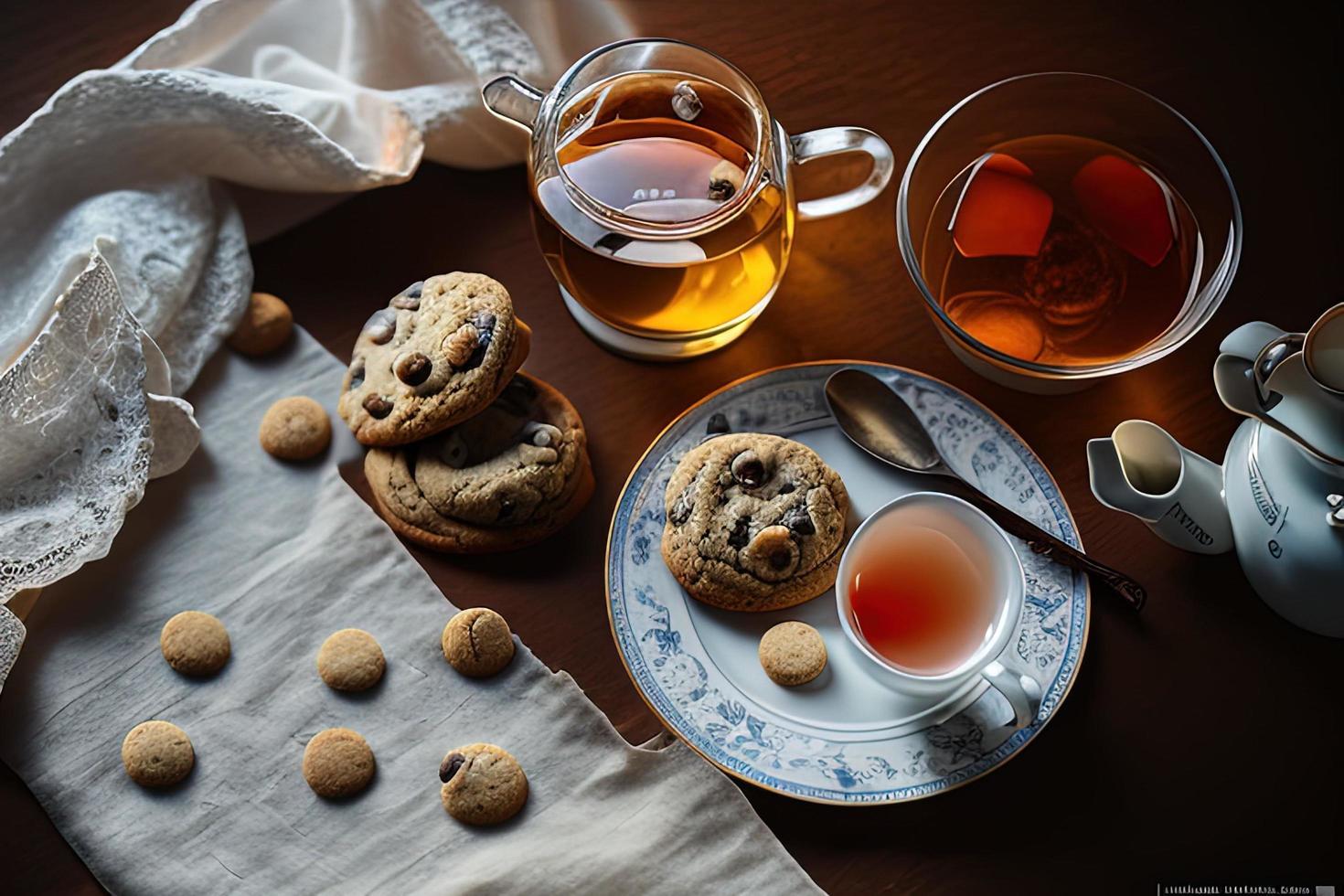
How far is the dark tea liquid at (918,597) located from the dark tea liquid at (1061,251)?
252mm

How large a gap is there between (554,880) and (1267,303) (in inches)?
38.6

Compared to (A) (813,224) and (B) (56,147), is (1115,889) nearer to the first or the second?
(A) (813,224)

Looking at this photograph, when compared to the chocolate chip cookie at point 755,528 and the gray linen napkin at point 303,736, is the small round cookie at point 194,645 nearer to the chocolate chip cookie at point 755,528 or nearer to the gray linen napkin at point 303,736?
the gray linen napkin at point 303,736

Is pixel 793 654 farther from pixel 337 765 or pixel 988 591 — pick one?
pixel 337 765

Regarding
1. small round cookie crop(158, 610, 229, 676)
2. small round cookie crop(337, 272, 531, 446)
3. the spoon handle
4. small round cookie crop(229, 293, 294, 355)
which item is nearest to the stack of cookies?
small round cookie crop(337, 272, 531, 446)

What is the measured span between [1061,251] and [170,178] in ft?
3.30

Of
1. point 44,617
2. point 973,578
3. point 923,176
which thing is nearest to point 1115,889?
point 973,578

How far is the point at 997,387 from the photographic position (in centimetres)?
133

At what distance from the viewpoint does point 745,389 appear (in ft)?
4.24

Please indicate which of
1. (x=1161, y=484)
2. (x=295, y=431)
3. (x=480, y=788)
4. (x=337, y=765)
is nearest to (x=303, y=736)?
(x=337, y=765)

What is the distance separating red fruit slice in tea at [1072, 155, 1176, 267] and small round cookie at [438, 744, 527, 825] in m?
0.86

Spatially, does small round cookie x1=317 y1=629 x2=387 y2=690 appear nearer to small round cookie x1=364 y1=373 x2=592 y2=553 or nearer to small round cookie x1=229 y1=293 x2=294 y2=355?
small round cookie x1=364 y1=373 x2=592 y2=553

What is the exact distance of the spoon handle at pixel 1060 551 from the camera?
1214 mm

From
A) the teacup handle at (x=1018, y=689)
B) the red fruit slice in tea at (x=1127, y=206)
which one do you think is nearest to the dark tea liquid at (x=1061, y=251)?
the red fruit slice in tea at (x=1127, y=206)
